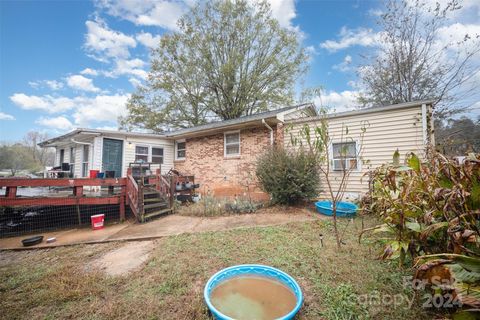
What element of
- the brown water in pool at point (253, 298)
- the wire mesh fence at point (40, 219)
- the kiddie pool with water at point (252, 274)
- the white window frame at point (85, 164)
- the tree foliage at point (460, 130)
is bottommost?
the wire mesh fence at point (40, 219)

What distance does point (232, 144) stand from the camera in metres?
8.48

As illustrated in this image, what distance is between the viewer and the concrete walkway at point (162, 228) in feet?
13.2

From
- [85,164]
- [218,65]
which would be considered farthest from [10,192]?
[218,65]

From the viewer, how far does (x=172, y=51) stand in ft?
52.7

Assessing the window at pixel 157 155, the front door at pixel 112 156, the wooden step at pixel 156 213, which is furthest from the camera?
the window at pixel 157 155

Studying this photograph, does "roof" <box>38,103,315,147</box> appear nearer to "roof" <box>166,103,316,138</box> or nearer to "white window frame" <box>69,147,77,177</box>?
"roof" <box>166,103,316,138</box>

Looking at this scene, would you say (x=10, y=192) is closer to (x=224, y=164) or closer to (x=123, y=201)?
(x=123, y=201)

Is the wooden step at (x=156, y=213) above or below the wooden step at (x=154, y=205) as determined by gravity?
below

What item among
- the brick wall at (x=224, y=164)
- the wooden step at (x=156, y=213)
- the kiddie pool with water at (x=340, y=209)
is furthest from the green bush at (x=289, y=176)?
the wooden step at (x=156, y=213)

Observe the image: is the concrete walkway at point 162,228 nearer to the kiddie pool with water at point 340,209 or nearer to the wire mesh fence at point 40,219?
the kiddie pool with water at point 340,209

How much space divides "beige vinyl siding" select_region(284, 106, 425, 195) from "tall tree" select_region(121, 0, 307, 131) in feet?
35.1

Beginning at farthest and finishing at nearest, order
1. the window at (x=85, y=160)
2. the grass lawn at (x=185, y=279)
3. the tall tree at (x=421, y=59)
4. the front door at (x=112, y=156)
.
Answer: the window at (x=85, y=160) → the front door at (x=112, y=156) → the tall tree at (x=421, y=59) → the grass lawn at (x=185, y=279)

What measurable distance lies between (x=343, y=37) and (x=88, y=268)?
1330 cm

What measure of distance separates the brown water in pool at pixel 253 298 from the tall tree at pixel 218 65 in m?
15.6
